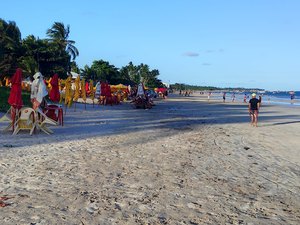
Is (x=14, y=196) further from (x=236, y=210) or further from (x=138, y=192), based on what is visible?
(x=236, y=210)

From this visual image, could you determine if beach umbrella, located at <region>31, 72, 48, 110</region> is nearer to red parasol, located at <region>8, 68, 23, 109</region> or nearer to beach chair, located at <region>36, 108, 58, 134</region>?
beach chair, located at <region>36, 108, 58, 134</region>

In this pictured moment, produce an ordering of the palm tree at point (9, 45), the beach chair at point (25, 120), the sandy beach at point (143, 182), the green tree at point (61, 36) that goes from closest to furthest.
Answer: the sandy beach at point (143, 182) → the beach chair at point (25, 120) → the palm tree at point (9, 45) → the green tree at point (61, 36)

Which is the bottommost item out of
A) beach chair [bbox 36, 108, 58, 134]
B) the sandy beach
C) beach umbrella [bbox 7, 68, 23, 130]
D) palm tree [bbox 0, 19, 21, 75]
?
the sandy beach

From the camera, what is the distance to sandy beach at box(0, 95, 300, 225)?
429cm

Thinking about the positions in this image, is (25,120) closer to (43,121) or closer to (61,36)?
(43,121)

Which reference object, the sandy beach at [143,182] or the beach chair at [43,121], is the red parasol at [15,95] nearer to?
the beach chair at [43,121]

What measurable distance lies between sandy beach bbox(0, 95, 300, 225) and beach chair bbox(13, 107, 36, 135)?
25cm

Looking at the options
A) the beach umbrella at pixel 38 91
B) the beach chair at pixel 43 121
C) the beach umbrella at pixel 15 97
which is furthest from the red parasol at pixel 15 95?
the beach chair at pixel 43 121

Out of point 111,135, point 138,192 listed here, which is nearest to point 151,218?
point 138,192

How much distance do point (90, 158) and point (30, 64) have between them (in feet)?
103

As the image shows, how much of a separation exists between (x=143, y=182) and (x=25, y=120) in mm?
6039

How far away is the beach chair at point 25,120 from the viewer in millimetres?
10344

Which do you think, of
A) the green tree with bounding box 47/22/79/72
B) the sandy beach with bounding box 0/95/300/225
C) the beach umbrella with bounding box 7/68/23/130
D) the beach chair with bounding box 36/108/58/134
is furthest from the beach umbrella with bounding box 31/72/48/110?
the green tree with bounding box 47/22/79/72

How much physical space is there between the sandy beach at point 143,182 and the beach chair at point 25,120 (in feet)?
0.81
